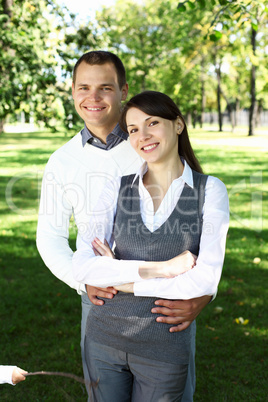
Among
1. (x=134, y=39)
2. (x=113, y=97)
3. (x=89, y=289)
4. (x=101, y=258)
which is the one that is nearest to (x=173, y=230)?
(x=101, y=258)

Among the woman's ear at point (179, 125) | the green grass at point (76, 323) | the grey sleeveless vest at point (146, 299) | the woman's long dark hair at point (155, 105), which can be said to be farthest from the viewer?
the green grass at point (76, 323)

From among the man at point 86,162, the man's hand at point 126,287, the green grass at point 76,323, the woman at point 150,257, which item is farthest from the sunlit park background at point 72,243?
the man at point 86,162

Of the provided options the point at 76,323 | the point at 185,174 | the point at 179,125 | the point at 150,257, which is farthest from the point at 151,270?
the point at 76,323

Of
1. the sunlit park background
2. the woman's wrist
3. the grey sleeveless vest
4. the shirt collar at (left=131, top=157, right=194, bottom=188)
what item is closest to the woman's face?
the shirt collar at (left=131, top=157, right=194, bottom=188)

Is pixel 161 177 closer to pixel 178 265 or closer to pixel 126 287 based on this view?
pixel 178 265

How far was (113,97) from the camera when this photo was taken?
2914mm

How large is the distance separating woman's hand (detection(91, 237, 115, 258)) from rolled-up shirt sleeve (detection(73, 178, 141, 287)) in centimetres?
2

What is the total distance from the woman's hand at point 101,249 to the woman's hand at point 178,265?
334 mm

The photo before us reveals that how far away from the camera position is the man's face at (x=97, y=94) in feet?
9.42

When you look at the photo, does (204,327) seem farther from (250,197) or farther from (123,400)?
(250,197)

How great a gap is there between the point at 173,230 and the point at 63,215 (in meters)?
0.98

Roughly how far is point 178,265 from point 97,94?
1.33 meters

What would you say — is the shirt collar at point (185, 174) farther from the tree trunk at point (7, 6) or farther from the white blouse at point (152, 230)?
the tree trunk at point (7, 6)

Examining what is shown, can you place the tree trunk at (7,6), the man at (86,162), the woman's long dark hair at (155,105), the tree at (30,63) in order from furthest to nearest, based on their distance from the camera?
the tree trunk at (7,6) < the tree at (30,63) < the man at (86,162) < the woman's long dark hair at (155,105)
